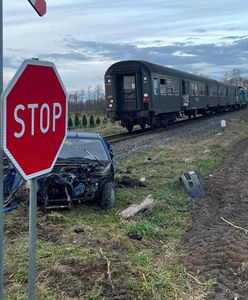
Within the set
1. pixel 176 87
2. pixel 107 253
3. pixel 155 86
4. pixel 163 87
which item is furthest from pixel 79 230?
pixel 176 87

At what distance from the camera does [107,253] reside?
5863 mm

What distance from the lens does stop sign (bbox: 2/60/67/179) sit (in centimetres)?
251

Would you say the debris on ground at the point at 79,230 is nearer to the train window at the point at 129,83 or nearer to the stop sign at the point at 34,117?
the stop sign at the point at 34,117

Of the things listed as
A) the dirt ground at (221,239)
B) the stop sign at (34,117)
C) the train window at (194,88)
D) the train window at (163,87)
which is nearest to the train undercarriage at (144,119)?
the train window at (163,87)

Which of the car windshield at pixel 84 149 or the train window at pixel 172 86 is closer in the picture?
the car windshield at pixel 84 149

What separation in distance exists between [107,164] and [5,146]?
6492 millimetres

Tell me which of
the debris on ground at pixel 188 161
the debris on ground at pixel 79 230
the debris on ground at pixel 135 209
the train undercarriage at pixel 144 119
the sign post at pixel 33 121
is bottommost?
the debris on ground at pixel 79 230

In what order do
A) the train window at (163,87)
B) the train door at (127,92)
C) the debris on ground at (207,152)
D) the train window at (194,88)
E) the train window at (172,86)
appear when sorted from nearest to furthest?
the debris on ground at (207,152), the train door at (127,92), the train window at (163,87), the train window at (172,86), the train window at (194,88)

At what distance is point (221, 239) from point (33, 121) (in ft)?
16.1

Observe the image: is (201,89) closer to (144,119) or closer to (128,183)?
(144,119)

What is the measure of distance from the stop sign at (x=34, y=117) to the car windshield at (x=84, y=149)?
5.90 m

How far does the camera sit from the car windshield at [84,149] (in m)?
8.95

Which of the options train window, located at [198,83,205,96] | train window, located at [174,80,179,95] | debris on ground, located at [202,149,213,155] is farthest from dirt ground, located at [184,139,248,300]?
train window, located at [198,83,205,96]

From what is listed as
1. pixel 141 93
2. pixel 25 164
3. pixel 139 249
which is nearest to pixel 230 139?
pixel 141 93
